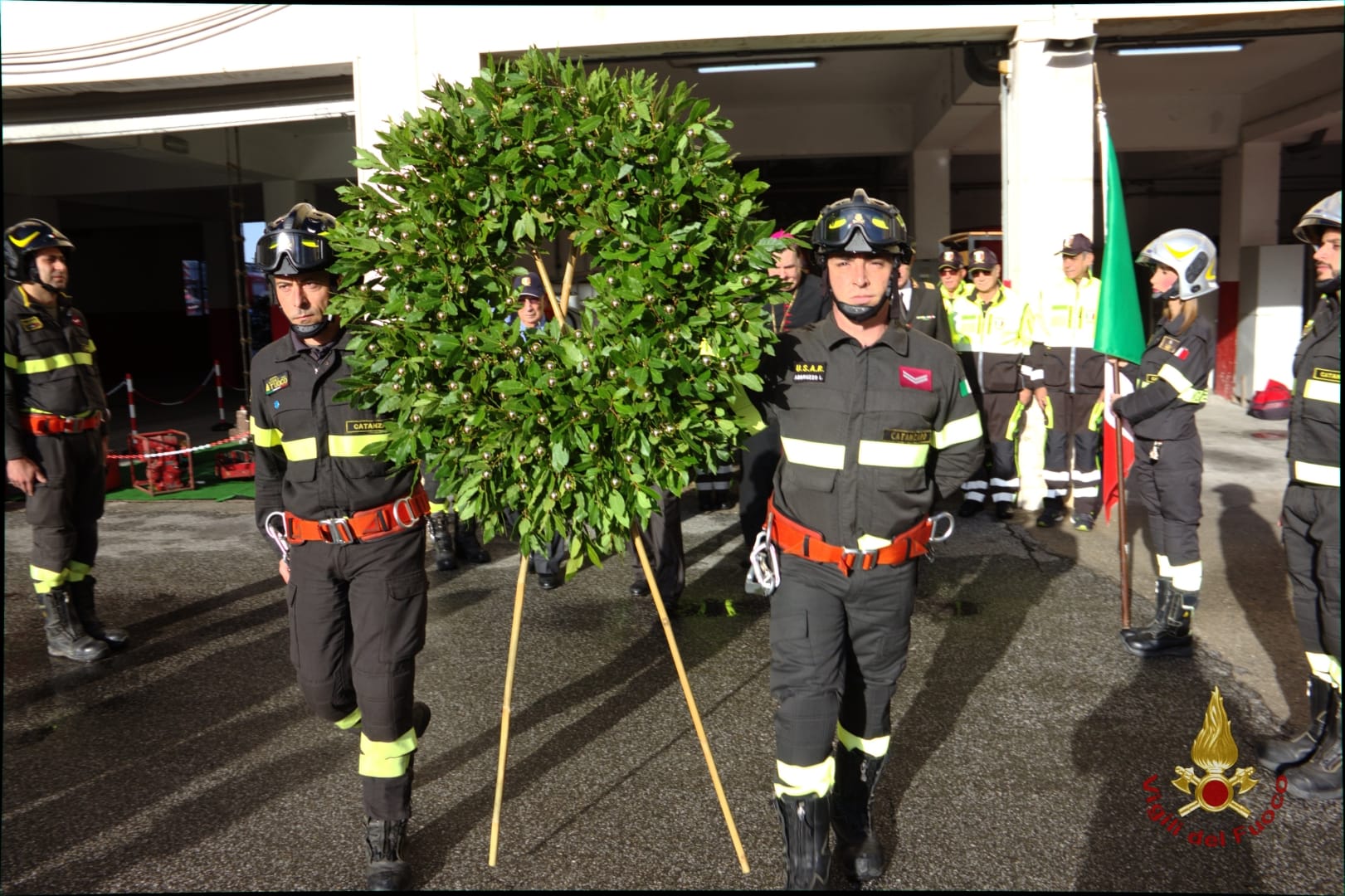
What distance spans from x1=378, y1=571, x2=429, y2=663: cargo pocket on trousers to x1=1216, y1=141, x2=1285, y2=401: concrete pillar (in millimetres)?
15055

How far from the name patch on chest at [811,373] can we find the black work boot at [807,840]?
54.2 inches

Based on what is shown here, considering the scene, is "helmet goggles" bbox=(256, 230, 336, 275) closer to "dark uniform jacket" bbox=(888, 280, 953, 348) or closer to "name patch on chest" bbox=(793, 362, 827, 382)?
"name patch on chest" bbox=(793, 362, 827, 382)

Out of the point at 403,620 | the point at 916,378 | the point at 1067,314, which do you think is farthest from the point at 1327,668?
the point at 1067,314

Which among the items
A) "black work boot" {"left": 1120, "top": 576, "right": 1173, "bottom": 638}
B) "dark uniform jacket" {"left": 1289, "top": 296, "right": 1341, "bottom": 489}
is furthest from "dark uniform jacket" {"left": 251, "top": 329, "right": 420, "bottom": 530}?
"black work boot" {"left": 1120, "top": 576, "right": 1173, "bottom": 638}

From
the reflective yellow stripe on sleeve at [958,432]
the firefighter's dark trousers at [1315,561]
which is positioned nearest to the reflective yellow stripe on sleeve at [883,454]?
the reflective yellow stripe on sleeve at [958,432]

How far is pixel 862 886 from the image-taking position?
3430 mm

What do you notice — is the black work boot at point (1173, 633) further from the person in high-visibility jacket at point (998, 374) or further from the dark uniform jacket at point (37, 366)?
the dark uniform jacket at point (37, 366)

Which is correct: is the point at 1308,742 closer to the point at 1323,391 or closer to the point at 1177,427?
the point at 1323,391

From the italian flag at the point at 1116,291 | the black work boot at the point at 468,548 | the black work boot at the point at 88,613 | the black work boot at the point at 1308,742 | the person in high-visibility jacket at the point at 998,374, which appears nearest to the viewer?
the black work boot at the point at 1308,742

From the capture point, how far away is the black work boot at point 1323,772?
3963 millimetres

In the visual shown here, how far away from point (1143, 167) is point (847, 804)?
2059 cm

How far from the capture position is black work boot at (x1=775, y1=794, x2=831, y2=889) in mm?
3281

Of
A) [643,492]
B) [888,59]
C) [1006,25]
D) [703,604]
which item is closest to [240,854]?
[643,492]

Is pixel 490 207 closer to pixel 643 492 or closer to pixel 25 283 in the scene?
pixel 643 492
